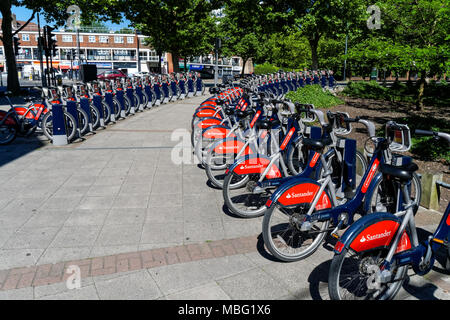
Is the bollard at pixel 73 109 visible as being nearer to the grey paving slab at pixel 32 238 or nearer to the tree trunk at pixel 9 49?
the grey paving slab at pixel 32 238

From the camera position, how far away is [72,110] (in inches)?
338

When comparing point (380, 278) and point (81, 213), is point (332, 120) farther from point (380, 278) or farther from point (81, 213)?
point (81, 213)

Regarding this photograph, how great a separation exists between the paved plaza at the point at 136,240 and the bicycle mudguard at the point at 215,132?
75 centimetres

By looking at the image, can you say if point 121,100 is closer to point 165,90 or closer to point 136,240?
point 165,90

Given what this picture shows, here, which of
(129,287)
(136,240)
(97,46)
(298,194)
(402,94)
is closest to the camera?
(129,287)

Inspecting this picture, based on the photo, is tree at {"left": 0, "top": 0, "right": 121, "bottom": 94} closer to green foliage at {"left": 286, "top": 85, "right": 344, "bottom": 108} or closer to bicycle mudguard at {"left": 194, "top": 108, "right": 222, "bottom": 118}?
green foliage at {"left": 286, "top": 85, "right": 344, "bottom": 108}

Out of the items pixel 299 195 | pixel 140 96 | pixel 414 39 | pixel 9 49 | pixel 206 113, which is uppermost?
pixel 9 49

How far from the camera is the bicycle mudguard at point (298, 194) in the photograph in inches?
134

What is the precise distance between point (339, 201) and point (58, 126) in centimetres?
652

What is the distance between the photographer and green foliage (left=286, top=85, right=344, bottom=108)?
11.9 meters

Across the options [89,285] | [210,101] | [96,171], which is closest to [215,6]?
[210,101]

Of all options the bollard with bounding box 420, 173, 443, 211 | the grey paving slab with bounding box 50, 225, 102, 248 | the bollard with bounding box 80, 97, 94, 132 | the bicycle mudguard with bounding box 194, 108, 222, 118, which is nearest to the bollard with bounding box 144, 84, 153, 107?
the bollard with bounding box 80, 97, 94, 132

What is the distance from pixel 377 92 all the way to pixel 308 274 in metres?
15.8

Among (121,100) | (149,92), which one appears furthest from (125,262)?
(149,92)
